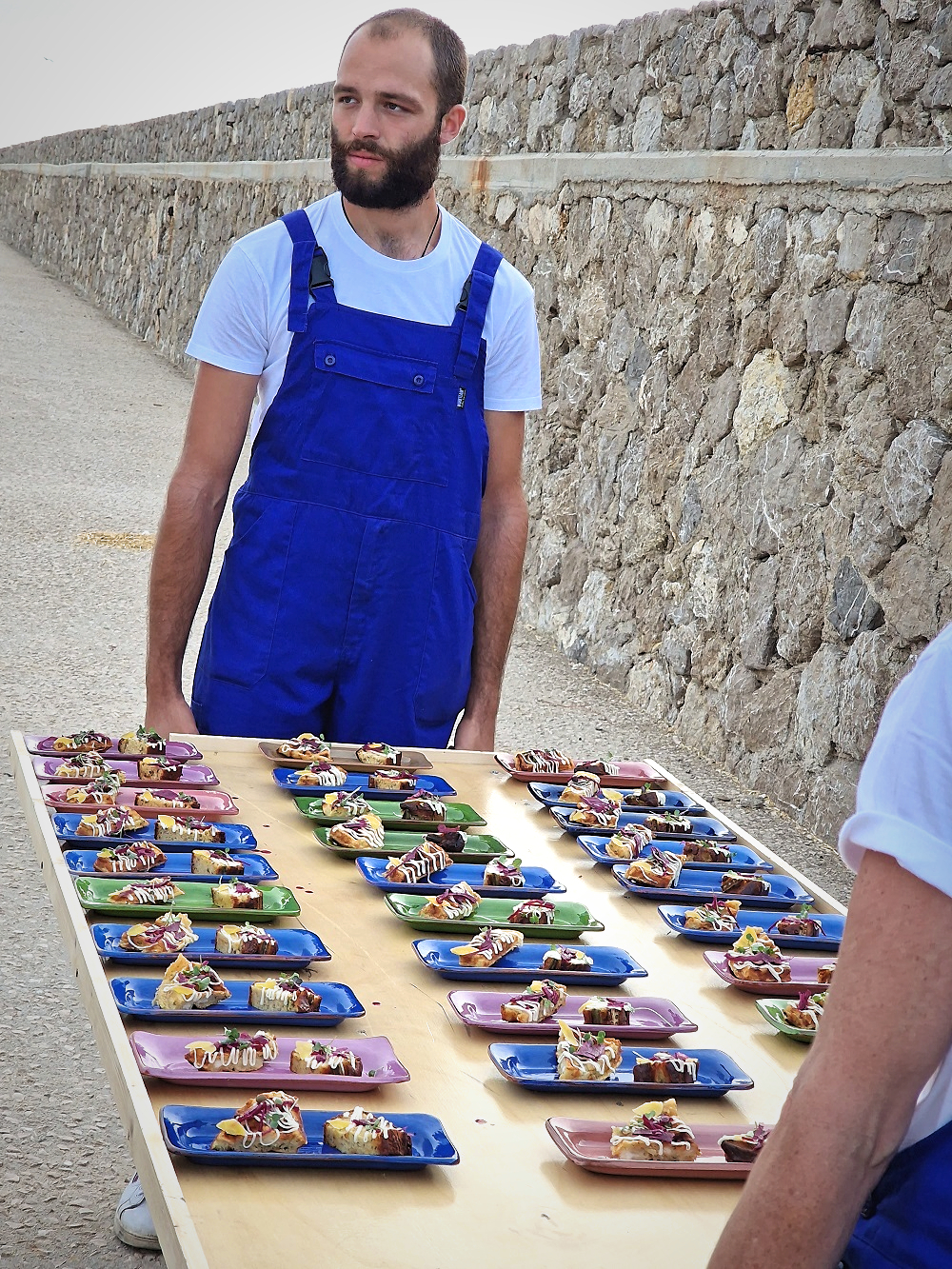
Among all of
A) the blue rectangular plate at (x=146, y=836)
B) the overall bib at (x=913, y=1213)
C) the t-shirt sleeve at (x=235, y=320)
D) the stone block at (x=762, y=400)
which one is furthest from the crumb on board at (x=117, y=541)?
the overall bib at (x=913, y=1213)

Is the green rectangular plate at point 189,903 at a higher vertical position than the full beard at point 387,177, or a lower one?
lower

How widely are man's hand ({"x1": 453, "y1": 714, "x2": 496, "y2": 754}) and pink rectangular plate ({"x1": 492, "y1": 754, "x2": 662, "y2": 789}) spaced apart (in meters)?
0.27

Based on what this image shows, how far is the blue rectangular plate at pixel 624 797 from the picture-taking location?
2.81 m

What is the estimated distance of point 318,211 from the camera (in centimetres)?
315

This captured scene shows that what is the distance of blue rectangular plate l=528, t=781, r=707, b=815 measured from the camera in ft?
9.23

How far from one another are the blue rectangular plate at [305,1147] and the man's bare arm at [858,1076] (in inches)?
17.4

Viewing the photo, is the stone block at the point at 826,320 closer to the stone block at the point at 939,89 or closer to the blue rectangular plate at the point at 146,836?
the stone block at the point at 939,89

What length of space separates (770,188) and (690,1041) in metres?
4.33

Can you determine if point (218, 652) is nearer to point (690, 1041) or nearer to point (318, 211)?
point (318, 211)

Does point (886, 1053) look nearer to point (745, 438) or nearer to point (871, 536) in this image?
point (871, 536)

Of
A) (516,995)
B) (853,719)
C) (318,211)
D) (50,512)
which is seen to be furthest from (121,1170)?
(50,512)

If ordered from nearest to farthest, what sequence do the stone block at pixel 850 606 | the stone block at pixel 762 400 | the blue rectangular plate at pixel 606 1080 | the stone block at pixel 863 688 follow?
1. the blue rectangular plate at pixel 606 1080
2. the stone block at pixel 863 688
3. the stone block at pixel 850 606
4. the stone block at pixel 762 400

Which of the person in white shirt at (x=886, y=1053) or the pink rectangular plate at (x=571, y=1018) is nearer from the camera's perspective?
the person in white shirt at (x=886, y=1053)

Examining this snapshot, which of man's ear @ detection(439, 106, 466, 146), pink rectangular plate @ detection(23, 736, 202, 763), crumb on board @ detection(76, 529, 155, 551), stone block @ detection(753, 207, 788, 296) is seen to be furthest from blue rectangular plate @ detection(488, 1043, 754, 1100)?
crumb on board @ detection(76, 529, 155, 551)
